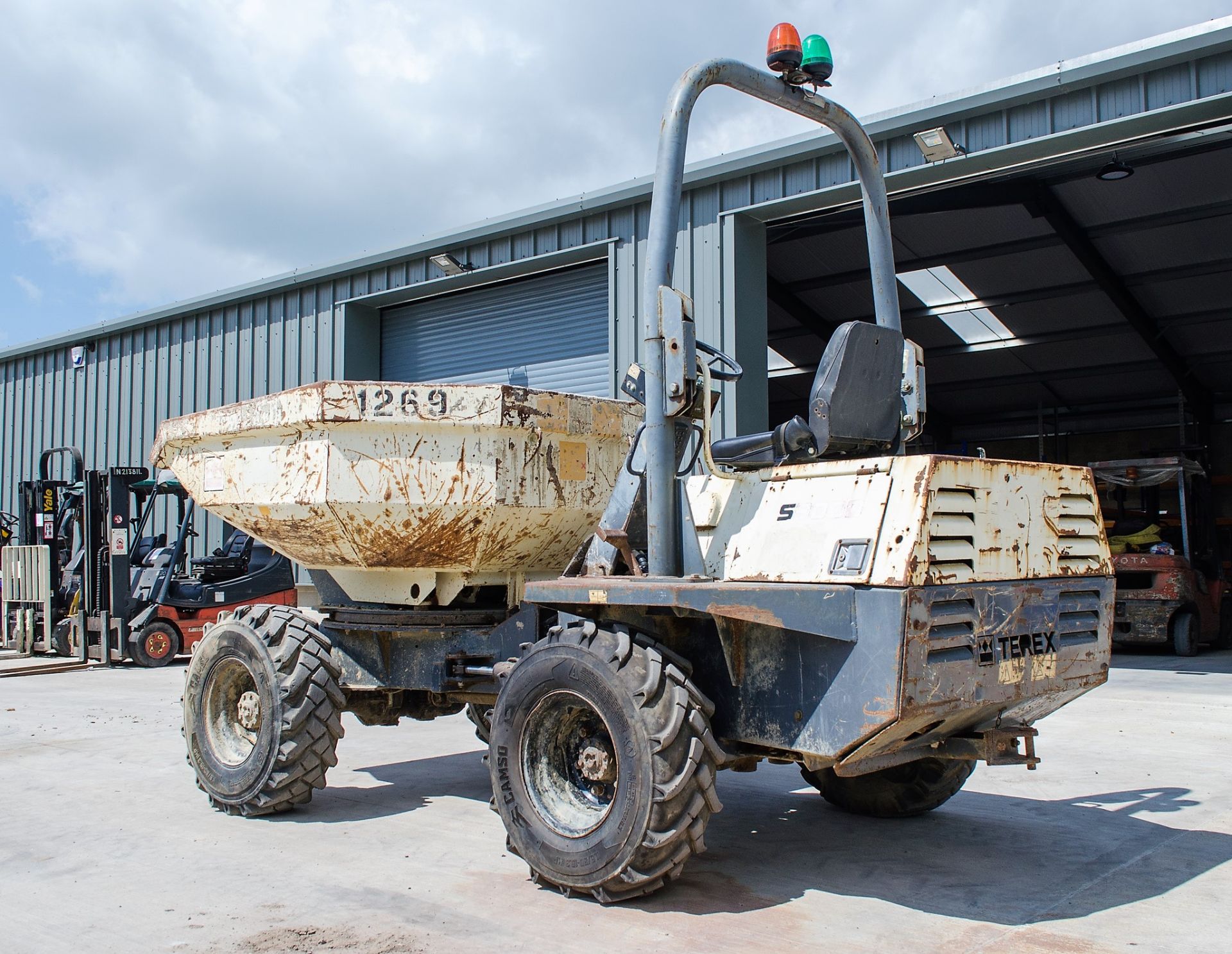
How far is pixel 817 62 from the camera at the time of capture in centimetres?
452

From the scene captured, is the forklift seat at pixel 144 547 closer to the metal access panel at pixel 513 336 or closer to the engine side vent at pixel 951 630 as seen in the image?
the metal access panel at pixel 513 336

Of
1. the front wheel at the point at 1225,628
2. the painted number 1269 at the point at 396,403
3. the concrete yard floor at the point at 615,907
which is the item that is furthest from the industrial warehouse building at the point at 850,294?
the painted number 1269 at the point at 396,403

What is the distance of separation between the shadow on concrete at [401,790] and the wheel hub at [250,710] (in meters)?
0.49

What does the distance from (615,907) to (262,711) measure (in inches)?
91.3

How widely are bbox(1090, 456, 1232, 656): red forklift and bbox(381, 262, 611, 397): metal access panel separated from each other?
733cm

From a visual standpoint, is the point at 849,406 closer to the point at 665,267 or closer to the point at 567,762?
the point at 665,267

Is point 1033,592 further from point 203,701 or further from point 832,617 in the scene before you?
point 203,701

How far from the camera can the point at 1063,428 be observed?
24.2 m

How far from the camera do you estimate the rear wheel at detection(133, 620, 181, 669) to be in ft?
44.3

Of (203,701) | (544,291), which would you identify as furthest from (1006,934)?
(544,291)

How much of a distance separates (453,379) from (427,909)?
11.0m

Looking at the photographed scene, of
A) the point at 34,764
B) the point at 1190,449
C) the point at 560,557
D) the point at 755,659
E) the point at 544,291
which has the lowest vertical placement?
the point at 34,764

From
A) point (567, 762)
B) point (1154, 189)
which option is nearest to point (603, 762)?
point (567, 762)

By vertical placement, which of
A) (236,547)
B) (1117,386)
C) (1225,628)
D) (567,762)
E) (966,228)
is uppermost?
(966,228)
